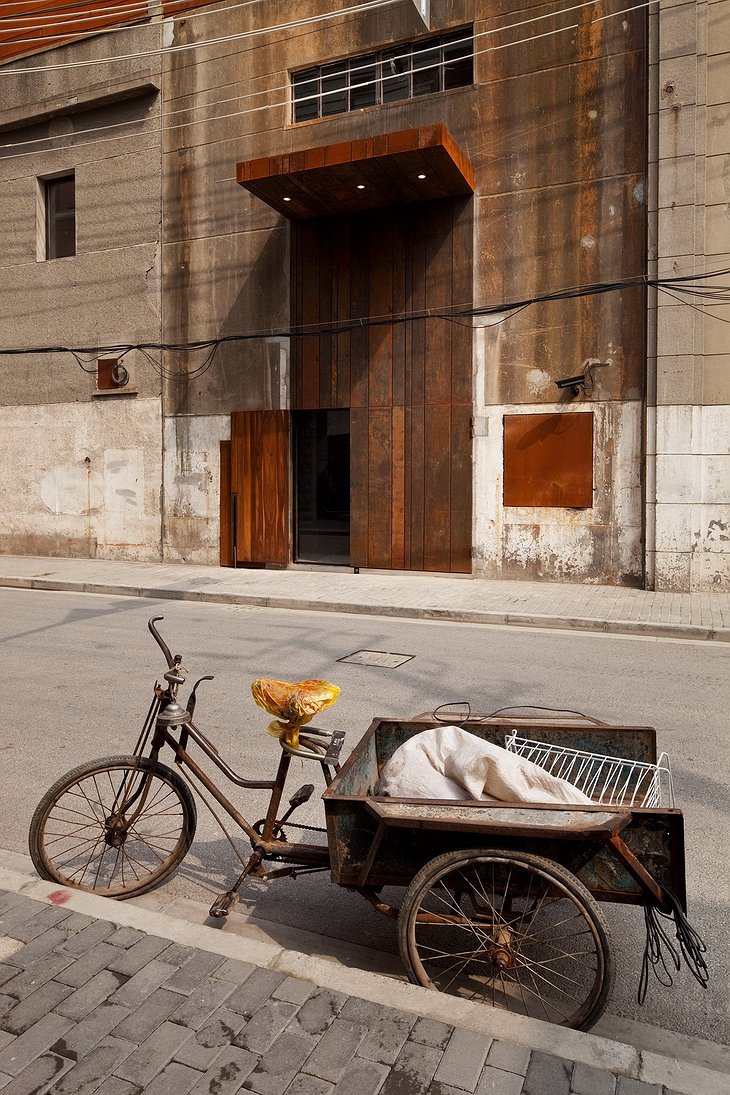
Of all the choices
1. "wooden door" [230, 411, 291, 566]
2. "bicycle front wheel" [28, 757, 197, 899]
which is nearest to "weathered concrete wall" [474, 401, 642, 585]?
"wooden door" [230, 411, 291, 566]

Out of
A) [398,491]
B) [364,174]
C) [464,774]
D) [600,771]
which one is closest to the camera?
[464,774]

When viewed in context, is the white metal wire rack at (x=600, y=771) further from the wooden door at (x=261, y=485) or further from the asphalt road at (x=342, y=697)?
the wooden door at (x=261, y=485)

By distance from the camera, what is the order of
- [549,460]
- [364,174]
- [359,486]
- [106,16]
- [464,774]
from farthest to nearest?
[106,16] → [359,486] → [549,460] → [364,174] → [464,774]

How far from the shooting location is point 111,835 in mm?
3996

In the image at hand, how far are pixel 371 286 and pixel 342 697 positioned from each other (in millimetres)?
10225

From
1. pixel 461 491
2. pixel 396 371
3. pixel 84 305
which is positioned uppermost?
pixel 84 305

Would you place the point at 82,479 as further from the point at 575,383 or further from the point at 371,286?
the point at 575,383

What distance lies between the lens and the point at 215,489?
17109mm

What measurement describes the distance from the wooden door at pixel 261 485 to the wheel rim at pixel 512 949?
13.3m

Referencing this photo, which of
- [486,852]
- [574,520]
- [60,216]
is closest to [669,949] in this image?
[486,852]

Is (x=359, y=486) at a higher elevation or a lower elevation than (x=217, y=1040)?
higher

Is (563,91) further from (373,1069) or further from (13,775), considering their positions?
(373,1069)

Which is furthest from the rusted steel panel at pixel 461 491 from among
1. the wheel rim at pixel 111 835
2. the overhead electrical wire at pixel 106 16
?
the wheel rim at pixel 111 835

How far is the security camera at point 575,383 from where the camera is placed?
1401cm
